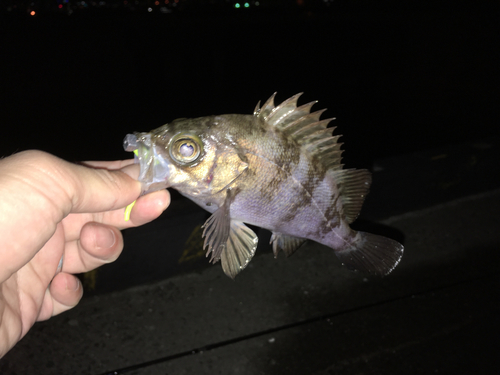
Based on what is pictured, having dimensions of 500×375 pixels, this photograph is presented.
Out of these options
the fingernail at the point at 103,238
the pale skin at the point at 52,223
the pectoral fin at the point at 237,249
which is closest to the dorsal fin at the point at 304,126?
the pectoral fin at the point at 237,249

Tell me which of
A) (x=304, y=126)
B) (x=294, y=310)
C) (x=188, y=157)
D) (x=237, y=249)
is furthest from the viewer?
(x=294, y=310)

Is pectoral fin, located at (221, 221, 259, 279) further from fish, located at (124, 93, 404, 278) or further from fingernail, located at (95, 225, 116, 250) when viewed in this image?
fingernail, located at (95, 225, 116, 250)

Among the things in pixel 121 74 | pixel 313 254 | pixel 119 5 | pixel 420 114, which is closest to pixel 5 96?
pixel 121 74

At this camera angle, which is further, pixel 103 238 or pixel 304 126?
pixel 103 238

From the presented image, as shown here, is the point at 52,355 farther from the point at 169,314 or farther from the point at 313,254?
the point at 313,254

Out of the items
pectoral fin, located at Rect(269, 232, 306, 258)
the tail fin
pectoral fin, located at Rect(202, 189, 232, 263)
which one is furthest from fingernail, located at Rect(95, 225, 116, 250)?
the tail fin

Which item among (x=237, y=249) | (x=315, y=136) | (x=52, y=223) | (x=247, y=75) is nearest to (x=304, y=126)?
(x=315, y=136)

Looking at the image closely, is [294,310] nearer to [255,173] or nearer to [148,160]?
[255,173]
